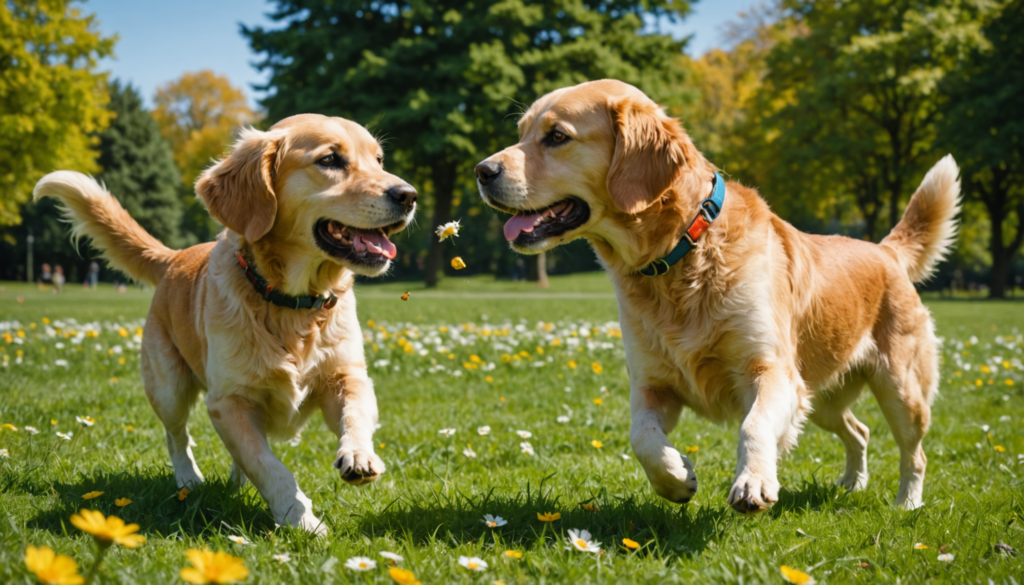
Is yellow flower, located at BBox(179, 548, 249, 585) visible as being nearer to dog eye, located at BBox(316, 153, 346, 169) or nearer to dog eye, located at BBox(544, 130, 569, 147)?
dog eye, located at BBox(316, 153, 346, 169)

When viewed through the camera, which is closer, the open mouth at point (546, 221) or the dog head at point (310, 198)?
the open mouth at point (546, 221)

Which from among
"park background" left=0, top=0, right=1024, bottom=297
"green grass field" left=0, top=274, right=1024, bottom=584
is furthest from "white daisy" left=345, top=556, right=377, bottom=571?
"park background" left=0, top=0, right=1024, bottom=297

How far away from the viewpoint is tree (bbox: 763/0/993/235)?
27.8m

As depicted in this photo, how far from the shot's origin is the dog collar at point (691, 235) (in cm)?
357

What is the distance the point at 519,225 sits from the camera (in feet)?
12.1

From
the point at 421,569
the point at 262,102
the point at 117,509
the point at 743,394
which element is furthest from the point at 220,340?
the point at 262,102

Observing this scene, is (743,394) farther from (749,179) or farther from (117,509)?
(749,179)

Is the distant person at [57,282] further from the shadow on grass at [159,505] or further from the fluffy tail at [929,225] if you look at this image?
the fluffy tail at [929,225]

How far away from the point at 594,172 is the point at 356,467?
6.01 ft

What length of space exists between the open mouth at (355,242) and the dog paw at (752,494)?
6.48 ft

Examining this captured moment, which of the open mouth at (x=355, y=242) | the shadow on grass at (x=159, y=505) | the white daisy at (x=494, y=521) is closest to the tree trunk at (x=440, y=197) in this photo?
the open mouth at (x=355, y=242)

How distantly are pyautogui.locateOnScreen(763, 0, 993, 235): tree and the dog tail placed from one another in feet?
91.5

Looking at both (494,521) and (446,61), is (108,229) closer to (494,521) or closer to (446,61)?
(494,521)

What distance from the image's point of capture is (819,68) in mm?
30125
